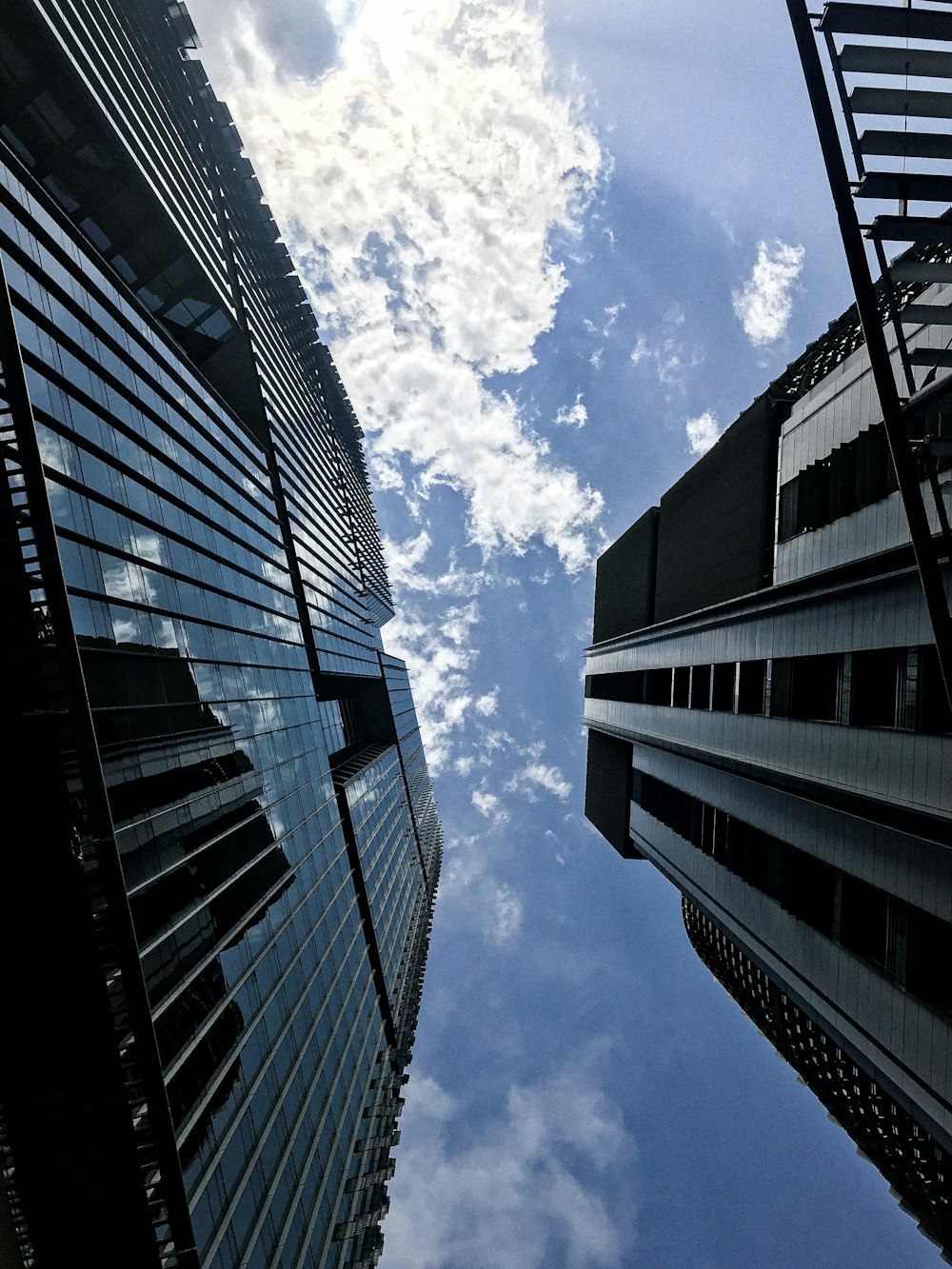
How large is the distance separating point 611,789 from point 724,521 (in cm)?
3380

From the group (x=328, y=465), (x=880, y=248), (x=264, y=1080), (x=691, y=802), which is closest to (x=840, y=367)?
(x=880, y=248)

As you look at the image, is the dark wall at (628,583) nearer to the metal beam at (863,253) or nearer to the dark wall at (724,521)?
the dark wall at (724,521)

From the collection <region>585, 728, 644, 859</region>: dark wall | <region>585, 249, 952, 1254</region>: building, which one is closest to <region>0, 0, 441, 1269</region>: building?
<region>585, 249, 952, 1254</region>: building

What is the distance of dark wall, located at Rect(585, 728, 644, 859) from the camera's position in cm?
5409

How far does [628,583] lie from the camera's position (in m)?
53.8

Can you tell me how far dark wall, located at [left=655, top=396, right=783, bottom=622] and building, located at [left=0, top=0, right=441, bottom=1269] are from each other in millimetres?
25074

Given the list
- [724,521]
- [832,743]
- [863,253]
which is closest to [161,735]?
[863,253]

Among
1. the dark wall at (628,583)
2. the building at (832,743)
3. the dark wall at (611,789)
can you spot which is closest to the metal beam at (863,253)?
the building at (832,743)

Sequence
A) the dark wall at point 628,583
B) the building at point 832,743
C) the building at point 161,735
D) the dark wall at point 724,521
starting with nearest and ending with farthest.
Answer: the building at point 161,735 → the building at point 832,743 → the dark wall at point 724,521 → the dark wall at point 628,583

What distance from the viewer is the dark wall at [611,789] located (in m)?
54.1

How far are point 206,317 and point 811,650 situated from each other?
38.3 meters

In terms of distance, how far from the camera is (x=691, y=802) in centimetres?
3853

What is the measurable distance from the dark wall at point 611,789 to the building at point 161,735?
22907 millimetres

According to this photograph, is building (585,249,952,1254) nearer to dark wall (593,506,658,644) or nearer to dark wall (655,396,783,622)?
dark wall (655,396,783,622)
